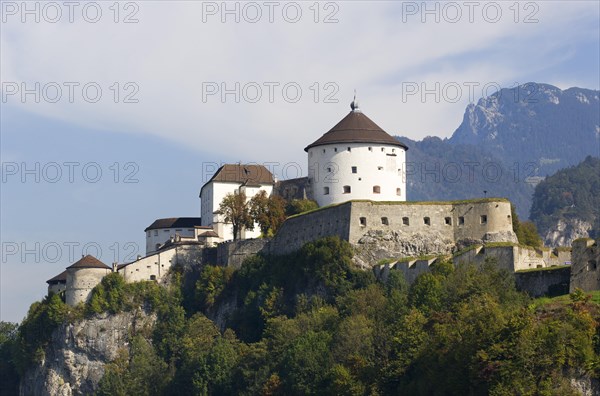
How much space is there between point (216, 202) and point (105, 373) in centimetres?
1533

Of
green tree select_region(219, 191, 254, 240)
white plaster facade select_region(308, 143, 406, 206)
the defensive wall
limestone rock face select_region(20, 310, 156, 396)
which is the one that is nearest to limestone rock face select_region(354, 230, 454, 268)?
white plaster facade select_region(308, 143, 406, 206)

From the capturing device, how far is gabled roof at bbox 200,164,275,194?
103 m

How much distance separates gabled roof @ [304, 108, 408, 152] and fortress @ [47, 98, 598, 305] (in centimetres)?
7

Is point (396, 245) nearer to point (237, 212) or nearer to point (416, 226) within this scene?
point (416, 226)

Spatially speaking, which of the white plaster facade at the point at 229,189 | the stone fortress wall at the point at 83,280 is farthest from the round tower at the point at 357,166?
the stone fortress wall at the point at 83,280

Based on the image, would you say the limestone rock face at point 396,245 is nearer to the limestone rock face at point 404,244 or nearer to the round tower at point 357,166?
the limestone rock face at point 404,244

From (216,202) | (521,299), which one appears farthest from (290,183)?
(521,299)

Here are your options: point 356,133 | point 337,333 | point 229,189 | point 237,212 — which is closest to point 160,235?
point 229,189

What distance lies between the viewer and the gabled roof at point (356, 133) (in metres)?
95.4

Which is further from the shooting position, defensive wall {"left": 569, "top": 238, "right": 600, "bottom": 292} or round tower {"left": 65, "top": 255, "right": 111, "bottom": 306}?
round tower {"left": 65, "top": 255, "right": 111, "bottom": 306}

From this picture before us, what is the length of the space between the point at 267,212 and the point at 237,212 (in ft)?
6.87

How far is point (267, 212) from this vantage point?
321 ft

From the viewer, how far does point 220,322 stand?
310 ft

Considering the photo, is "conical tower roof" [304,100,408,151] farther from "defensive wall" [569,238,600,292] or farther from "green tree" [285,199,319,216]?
"defensive wall" [569,238,600,292]
